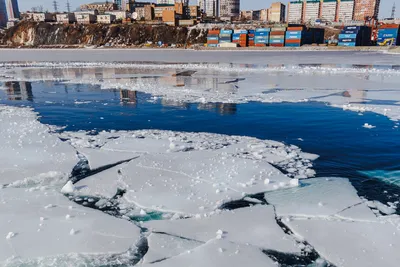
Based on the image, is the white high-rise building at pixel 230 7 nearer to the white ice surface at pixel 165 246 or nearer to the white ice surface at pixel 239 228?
the white ice surface at pixel 239 228

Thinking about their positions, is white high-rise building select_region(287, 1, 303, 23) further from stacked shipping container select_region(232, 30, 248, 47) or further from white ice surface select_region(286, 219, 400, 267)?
white ice surface select_region(286, 219, 400, 267)

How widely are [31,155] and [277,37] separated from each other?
244ft

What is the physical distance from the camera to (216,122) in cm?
725

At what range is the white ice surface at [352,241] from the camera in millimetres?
2654

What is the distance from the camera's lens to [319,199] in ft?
12.1

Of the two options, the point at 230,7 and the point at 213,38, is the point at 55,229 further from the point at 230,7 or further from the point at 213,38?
the point at 230,7

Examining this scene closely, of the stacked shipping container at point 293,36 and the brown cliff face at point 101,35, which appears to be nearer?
the stacked shipping container at point 293,36

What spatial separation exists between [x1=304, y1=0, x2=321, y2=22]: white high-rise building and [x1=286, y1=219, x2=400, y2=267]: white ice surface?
16345 cm

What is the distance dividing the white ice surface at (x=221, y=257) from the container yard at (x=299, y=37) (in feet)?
235

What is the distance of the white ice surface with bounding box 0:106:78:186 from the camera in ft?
14.1

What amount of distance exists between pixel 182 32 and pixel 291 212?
314ft

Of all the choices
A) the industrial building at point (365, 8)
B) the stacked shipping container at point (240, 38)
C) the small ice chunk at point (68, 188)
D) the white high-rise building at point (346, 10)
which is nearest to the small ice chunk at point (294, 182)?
the small ice chunk at point (68, 188)

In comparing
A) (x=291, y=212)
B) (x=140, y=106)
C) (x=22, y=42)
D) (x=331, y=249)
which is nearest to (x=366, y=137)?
(x=291, y=212)

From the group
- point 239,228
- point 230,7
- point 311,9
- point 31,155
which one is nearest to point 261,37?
point 31,155
